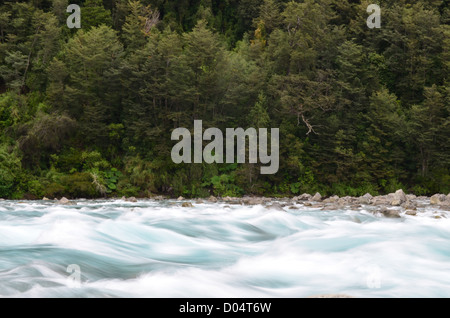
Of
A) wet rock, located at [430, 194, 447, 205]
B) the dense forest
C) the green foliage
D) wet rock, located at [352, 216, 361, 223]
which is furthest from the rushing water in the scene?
the dense forest

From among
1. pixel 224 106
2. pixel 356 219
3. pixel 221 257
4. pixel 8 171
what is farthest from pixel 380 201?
pixel 8 171

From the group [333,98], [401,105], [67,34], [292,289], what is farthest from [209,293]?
[67,34]

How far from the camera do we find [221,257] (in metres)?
10.4

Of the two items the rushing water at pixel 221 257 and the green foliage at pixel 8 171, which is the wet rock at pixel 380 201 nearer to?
the rushing water at pixel 221 257

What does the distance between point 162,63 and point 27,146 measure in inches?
429

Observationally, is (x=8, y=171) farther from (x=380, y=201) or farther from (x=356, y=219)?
(x=380, y=201)

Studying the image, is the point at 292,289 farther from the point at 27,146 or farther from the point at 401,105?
the point at 401,105

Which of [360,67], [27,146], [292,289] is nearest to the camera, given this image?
[292,289]

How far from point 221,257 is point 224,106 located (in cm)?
2638

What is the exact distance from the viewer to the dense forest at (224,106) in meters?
33.2

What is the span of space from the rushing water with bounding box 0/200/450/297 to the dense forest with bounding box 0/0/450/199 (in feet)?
58.5

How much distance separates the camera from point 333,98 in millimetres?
35531

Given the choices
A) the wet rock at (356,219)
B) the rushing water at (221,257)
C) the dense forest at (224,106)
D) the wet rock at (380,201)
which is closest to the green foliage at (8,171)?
the dense forest at (224,106)
